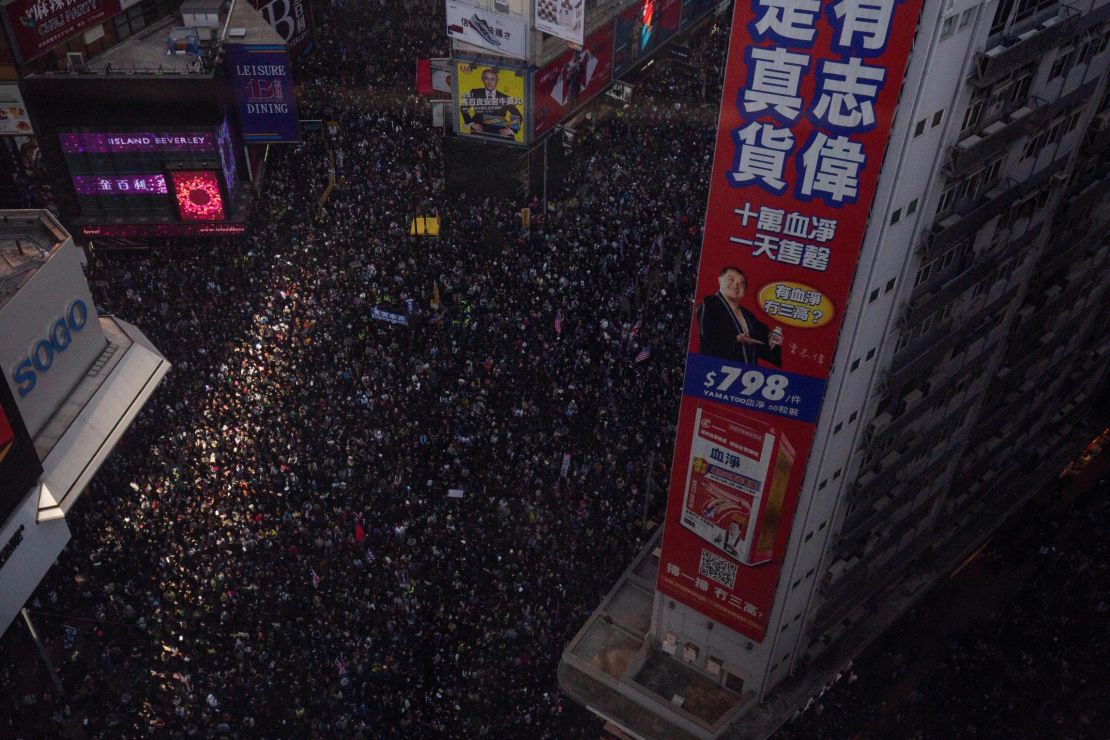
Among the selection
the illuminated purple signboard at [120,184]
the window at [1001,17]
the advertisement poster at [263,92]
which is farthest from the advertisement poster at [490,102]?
the window at [1001,17]

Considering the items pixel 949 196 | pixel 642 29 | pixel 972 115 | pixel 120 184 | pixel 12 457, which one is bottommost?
pixel 120 184

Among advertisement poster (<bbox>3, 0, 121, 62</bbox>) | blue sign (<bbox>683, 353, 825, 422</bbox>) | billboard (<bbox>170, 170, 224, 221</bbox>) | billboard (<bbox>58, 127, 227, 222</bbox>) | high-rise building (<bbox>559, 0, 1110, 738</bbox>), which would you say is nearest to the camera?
high-rise building (<bbox>559, 0, 1110, 738</bbox>)

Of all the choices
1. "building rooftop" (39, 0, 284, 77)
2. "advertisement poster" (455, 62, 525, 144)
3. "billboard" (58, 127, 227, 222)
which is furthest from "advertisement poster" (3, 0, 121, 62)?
"advertisement poster" (455, 62, 525, 144)

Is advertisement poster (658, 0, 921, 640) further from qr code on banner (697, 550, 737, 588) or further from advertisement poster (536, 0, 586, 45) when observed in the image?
advertisement poster (536, 0, 586, 45)

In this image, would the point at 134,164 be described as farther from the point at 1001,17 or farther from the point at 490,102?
the point at 1001,17

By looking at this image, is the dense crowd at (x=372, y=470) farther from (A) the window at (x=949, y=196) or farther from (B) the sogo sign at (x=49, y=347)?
(A) the window at (x=949, y=196)

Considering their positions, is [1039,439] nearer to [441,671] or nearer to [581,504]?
[581,504]

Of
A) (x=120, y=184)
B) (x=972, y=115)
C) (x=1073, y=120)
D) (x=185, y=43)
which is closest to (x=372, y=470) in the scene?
(x=120, y=184)
